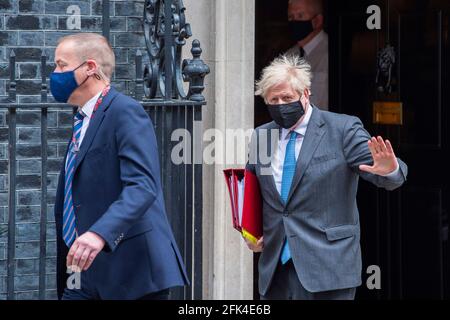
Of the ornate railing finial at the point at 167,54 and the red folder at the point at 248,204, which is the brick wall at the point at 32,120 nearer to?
the ornate railing finial at the point at 167,54

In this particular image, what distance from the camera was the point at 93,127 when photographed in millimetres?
4523

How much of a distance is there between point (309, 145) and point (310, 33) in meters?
2.81

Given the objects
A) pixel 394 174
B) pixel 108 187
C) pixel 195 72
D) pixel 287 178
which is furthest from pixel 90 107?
pixel 394 174

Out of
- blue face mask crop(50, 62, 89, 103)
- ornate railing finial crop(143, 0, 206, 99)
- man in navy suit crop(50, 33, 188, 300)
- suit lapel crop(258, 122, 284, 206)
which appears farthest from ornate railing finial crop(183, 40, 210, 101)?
blue face mask crop(50, 62, 89, 103)

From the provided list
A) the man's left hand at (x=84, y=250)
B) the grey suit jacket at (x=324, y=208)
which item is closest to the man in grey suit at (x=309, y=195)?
the grey suit jacket at (x=324, y=208)

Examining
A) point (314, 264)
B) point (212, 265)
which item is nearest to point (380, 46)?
point (212, 265)

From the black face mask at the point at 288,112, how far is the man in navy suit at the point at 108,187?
72 cm

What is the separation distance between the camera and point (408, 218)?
7504 mm

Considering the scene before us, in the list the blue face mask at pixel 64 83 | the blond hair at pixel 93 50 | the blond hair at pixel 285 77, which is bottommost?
the blue face mask at pixel 64 83

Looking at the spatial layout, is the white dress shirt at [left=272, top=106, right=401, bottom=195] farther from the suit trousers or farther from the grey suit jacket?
the suit trousers

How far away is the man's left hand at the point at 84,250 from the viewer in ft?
13.7

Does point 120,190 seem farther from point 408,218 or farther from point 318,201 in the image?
point 408,218

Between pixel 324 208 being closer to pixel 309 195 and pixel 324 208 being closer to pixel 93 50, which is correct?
pixel 309 195

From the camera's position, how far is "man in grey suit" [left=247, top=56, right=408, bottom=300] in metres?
4.95
